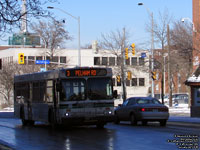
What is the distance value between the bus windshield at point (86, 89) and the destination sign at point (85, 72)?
0.23 meters

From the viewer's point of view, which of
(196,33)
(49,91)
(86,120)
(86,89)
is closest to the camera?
(86,120)

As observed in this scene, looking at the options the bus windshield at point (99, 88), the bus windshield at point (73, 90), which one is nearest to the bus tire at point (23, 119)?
the bus windshield at point (73, 90)

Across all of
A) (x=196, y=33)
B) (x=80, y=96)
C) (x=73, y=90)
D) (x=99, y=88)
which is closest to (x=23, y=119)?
(x=73, y=90)

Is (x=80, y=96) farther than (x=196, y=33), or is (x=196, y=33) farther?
(x=196, y=33)

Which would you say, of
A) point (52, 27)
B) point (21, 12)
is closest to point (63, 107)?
point (21, 12)

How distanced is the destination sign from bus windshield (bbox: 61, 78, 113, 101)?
0.23m

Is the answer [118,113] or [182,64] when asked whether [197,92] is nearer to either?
[118,113]

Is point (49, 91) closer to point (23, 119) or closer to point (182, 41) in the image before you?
point (23, 119)

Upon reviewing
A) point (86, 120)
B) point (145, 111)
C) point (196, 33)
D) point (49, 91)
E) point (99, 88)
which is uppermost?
point (196, 33)

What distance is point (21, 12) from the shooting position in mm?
17500

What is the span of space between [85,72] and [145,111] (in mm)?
4413

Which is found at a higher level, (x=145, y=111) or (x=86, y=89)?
(x=86, y=89)

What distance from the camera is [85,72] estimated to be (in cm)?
2311

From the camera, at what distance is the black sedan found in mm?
25681
